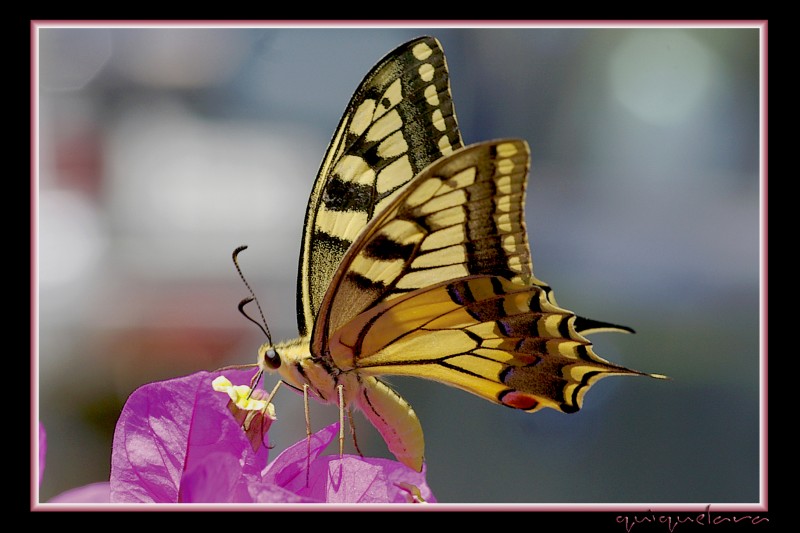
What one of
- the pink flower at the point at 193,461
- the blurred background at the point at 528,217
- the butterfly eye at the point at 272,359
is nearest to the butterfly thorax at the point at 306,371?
the butterfly eye at the point at 272,359

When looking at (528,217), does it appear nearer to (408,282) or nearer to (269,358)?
(408,282)

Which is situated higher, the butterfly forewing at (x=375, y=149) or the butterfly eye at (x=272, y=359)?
the butterfly forewing at (x=375, y=149)

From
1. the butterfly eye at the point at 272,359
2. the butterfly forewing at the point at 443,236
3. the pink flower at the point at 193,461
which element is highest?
the butterfly forewing at the point at 443,236

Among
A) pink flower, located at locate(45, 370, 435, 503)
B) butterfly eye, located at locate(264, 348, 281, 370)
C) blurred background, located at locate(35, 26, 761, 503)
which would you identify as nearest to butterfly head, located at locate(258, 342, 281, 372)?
butterfly eye, located at locate(264, 348, 281, 370)

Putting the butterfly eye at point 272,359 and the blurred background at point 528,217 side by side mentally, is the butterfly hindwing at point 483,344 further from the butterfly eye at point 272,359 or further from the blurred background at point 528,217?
the blurred background at point 528,217

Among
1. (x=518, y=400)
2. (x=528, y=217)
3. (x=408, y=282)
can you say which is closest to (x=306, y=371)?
(x=408, y=282)

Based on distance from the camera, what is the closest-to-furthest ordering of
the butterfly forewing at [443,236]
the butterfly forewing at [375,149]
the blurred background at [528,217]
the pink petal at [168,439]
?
1. the pink petal at [168,439]
2. the butterfly forewing at [443,236]
3. the butterfly forewing at [375,149]
4. the blurred background at [528,217]

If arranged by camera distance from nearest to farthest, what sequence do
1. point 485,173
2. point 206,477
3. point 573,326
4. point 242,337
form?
point 206,477 → point 485,173 → point 573,326 → point 242,337
